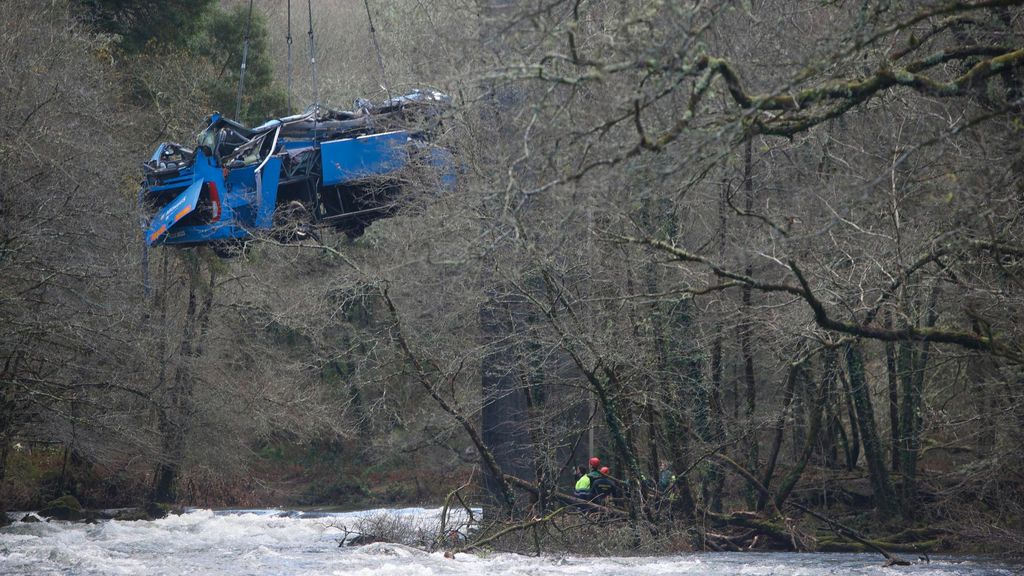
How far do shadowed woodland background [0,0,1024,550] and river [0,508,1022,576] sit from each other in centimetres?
118

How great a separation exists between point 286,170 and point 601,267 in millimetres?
4753

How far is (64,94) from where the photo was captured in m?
20.3

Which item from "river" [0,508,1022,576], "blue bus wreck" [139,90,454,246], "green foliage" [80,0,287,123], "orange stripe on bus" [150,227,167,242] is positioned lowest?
"river" [0,508,1022,576]

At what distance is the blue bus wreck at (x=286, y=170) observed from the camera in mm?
15930

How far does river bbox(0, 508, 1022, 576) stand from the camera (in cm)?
1355

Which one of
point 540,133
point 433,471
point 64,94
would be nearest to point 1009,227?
point 540,133

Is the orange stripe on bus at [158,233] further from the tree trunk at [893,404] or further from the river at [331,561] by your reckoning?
the tree trunk at [893,404]

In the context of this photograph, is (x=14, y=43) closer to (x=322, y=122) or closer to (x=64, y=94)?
(x=64, y=94)

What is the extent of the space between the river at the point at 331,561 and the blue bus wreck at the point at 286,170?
14.5ft

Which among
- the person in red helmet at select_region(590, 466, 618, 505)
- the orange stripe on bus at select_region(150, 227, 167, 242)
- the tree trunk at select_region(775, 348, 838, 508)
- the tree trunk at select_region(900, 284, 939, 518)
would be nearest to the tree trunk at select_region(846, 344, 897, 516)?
the tree trunk at select_region(900, 284, 939, 518)

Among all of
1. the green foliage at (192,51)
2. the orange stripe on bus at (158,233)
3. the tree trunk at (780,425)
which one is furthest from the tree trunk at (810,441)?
the green foliage at (192,51)

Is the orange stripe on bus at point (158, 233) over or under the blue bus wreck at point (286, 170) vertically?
under

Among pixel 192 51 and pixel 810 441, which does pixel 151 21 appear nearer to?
pixel 192 51

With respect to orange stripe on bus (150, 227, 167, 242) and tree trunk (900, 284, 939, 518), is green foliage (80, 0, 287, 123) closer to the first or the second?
orange stripe on bus (150, 227, 167, 242)
